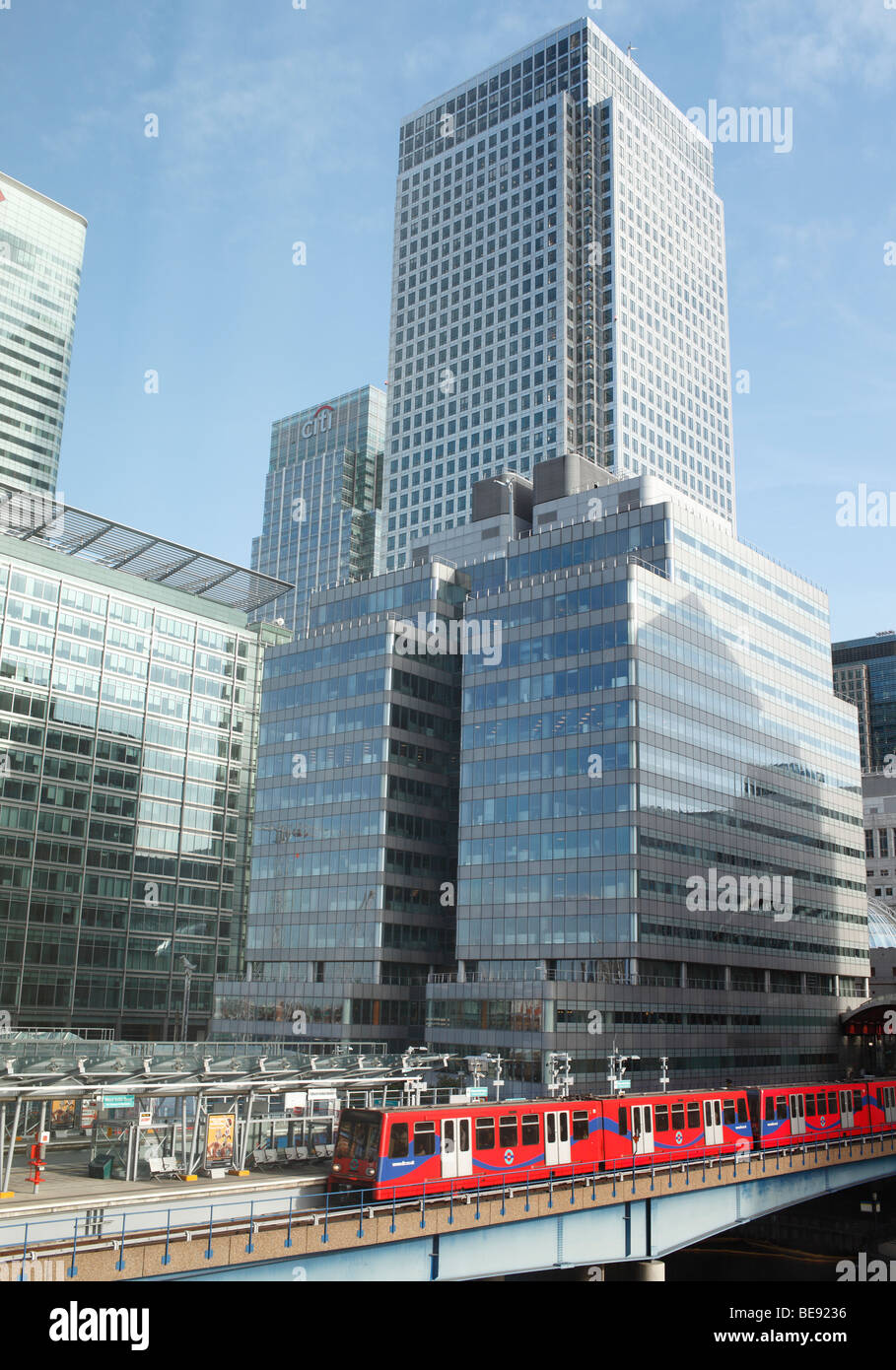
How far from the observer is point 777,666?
107 metres

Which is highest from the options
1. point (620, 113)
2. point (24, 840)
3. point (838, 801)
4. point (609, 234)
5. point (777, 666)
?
point (620, 113)

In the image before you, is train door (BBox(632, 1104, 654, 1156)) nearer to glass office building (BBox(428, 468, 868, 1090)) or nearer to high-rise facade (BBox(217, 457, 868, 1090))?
glass office building (BBox(428, 468, 868, 1090))

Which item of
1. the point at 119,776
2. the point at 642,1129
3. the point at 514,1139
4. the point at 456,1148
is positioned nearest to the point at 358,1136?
the point at 456,1148

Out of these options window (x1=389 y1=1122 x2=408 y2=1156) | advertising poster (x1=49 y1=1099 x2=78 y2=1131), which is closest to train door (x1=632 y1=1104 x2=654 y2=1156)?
window (x1=389 y1=1122 x2=408 y2=1156)

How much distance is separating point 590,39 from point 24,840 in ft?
506

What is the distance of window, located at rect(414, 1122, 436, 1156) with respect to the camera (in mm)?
38000

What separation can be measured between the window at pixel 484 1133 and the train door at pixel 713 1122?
14396 millimetres

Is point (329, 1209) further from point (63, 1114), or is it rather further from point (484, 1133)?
point (63, 1114)

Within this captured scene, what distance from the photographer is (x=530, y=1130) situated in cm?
4191

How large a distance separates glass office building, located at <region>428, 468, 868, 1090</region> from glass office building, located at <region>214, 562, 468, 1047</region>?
6100mm

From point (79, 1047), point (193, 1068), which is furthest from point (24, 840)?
point (193, 1068)

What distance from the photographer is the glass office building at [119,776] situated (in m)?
108

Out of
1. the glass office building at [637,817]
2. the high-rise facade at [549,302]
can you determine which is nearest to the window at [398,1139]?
the glass office building at [637,817]
